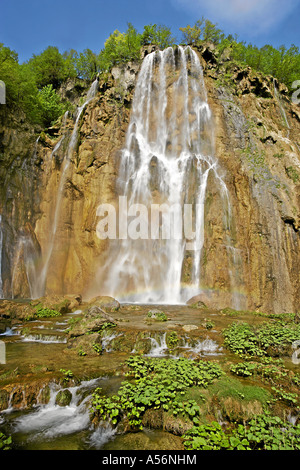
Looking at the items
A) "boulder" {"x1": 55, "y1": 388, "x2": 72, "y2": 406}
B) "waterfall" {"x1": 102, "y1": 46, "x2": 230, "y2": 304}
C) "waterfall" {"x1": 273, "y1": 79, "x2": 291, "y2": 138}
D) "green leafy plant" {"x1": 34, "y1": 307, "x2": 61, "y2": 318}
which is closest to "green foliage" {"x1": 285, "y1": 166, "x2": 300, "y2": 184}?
"waterfall" {"x1": 102, "y1": 46, "x2": 230, "y2": 304}

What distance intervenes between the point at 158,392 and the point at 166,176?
17.3 meters

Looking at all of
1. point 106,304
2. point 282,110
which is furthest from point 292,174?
point 106,304

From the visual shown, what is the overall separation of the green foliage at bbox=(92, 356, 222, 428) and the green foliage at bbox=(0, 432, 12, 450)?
135 cm

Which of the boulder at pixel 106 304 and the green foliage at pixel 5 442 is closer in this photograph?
the green foliage at pixel 5 442

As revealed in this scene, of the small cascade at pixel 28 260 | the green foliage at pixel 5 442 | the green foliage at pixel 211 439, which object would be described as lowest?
the green foliage at pixel 5 442

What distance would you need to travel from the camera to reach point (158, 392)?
492cm

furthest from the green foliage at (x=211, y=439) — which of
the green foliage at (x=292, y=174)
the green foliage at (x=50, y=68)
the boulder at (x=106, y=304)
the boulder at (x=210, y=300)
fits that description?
the green foliage at (x=50, y=68)

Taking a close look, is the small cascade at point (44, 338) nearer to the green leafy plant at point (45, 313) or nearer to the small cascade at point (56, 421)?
the green leafy plant at point (45, 313)

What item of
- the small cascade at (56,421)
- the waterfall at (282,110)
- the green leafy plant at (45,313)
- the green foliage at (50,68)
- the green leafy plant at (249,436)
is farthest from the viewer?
the green foliage at (50,68)

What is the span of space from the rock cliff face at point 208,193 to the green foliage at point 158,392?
10560 millimetres

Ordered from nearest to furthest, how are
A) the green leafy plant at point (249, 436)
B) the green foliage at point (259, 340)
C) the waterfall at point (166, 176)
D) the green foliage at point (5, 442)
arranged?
1. the green leafy plant at point (249, 436)
2. the green foliage at point (5, 442)
3. the green foliage at point (259, 340)
4. the waterfall at point (166, 176)

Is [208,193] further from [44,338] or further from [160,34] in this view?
[160,34]

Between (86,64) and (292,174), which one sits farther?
(86,64)

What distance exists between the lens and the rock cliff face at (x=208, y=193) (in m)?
16.1
